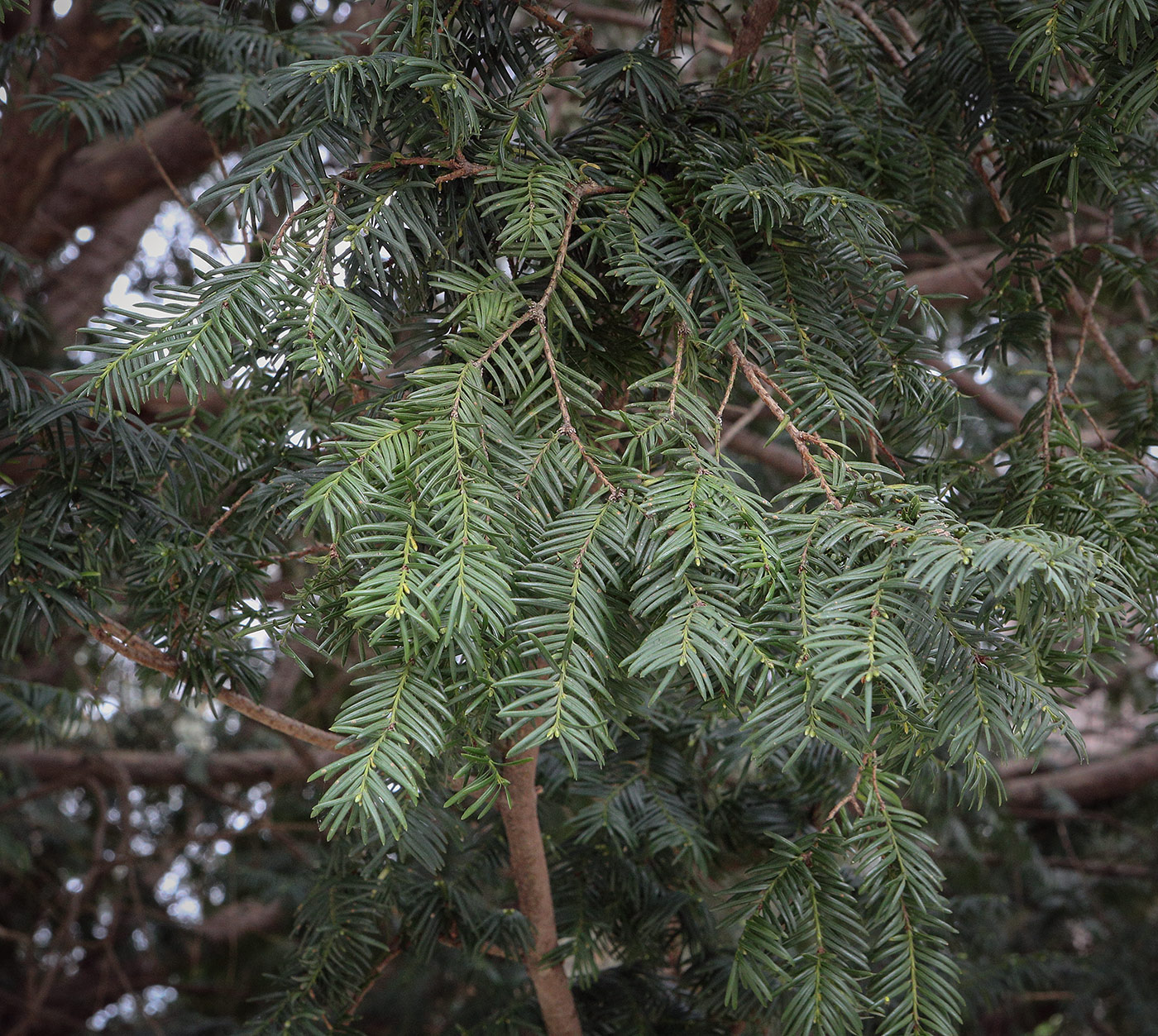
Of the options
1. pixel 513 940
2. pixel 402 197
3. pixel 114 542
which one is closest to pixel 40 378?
pixel 114 542

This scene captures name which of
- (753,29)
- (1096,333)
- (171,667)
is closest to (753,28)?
(753,29)

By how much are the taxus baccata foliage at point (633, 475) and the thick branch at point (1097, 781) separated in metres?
1.54

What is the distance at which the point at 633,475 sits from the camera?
58 cm

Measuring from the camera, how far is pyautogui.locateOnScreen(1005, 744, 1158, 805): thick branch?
2.38 metres

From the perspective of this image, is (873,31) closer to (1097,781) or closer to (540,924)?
(540,924)

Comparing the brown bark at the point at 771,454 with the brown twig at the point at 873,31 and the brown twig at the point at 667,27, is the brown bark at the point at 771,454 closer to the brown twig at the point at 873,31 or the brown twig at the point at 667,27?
the brown twig at the point at 873,31

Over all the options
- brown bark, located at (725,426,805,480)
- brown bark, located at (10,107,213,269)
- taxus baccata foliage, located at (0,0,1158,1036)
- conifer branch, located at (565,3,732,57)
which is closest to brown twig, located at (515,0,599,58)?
taxus baccata foliage, located at (0,0,1158,1036)

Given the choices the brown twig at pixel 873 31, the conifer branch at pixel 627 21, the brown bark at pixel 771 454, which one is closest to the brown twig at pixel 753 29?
the brown twig at pixel 873 31

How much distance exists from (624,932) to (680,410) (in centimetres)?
75

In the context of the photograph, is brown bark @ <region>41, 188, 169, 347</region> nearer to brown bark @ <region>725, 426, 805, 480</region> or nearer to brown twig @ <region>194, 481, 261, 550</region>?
brown bark @ <region>725, 426, 805, 480</region>

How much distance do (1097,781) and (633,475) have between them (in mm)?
2414

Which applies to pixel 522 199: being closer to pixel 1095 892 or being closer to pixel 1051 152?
pixel 1051 152

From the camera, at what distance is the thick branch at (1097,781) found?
7.82ft

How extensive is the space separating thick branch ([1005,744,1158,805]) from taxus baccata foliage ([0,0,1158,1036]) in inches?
60.5
